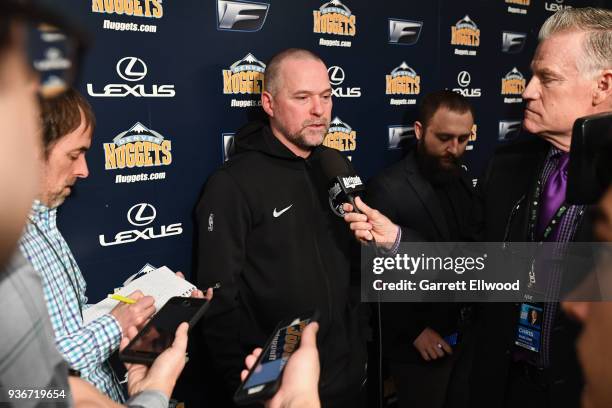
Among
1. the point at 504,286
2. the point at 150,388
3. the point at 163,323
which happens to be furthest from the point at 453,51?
the point at 150,388

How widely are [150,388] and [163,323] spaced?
275 mm

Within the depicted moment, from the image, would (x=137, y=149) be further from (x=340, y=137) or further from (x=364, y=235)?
(x=340, y=137)

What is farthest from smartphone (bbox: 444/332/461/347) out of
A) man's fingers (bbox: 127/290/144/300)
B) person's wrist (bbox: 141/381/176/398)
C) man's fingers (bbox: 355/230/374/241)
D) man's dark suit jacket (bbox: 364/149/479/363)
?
person's wrist (bbox: 141/381/176/398)

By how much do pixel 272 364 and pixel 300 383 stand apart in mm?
110

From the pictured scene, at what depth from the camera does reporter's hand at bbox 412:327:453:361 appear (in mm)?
2039

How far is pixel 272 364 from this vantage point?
0.98 metres

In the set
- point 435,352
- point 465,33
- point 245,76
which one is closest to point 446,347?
point 435,352

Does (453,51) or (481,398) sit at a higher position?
(453,51)

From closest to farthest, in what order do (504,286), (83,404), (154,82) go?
1. (83,404)
2. (504,286)
3. (154,82)

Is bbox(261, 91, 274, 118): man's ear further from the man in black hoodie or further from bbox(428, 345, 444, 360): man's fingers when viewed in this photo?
bbox(428, 345, 444, 360): man's fingers

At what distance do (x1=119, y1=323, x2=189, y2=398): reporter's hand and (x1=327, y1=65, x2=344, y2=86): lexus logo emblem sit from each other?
1.44m

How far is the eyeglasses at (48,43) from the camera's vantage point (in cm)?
32

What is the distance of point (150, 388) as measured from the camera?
91 centimetres

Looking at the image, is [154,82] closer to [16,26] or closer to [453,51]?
[16,26]
